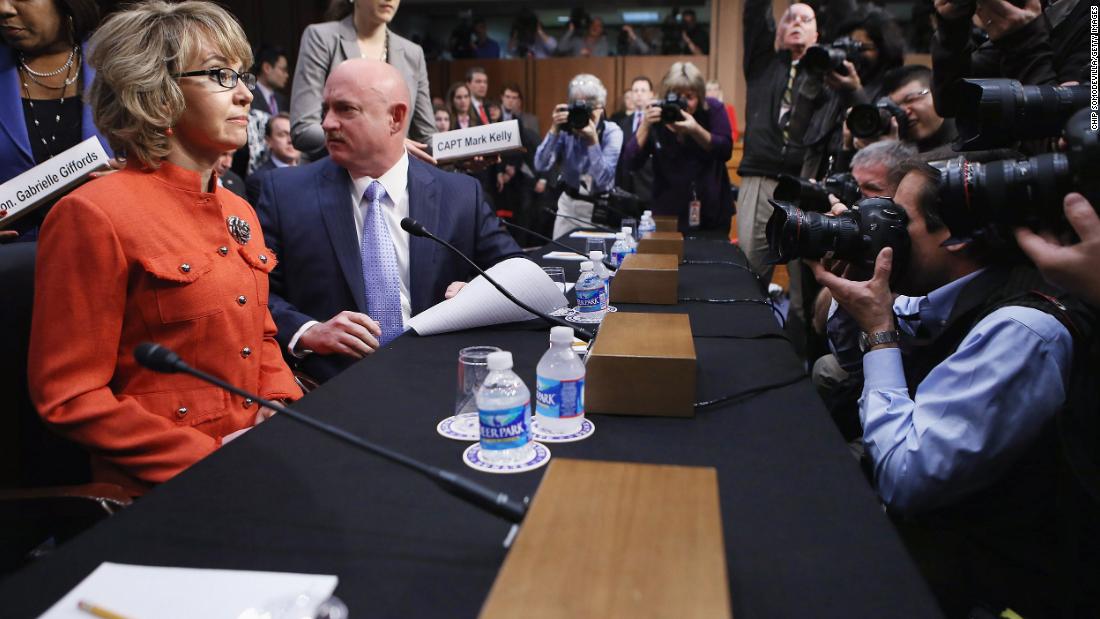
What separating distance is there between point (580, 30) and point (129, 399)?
8.77 m

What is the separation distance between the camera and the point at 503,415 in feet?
2.81

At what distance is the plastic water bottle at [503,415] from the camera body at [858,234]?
2.31ft

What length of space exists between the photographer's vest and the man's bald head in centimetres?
125

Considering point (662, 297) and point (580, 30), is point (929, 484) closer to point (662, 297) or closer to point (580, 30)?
point (662, 297)

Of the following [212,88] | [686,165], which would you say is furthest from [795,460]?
[686,165]

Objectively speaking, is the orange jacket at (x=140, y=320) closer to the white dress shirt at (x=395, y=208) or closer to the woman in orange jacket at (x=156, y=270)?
the woman in orange jacket at (x=156, y=270)

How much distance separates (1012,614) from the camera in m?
0.88

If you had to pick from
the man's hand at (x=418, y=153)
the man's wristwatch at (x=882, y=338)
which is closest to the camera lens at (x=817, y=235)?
the man's wristwatch at (x=882, y=338)

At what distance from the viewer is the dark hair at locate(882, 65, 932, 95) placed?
2.41 metres

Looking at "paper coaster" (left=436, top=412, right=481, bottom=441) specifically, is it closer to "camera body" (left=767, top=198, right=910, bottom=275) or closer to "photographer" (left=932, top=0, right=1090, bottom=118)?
"camera body" (left=767, top=198, right=910, bottom=275)

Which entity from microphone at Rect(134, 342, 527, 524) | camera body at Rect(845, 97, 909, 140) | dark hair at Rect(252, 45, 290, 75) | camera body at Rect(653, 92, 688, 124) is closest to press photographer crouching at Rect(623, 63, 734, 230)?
camera body at Rect(653, 92, 688, 124)

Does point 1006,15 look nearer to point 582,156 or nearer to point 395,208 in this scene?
point 395,208

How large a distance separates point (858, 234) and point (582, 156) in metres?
2.65

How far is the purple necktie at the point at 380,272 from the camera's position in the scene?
175 centimetres
